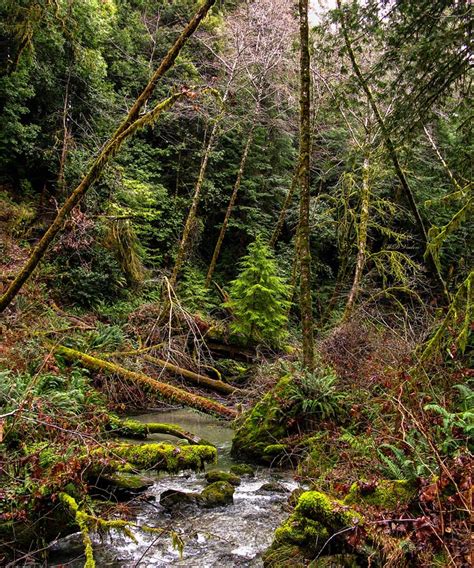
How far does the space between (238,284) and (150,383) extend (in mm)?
5653

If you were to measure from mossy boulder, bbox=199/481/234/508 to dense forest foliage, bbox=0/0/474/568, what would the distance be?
6 centimetres

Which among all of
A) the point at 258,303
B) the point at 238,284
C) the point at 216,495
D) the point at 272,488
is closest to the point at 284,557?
the point at 216,495

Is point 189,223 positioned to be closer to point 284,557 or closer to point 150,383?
point 150,383

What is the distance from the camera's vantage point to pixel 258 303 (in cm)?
1441

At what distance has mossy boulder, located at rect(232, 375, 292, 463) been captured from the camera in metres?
8.30

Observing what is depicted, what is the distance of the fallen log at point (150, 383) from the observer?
9.58m

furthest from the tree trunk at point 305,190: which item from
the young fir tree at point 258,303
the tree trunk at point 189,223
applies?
the tree trunk at point 189,223

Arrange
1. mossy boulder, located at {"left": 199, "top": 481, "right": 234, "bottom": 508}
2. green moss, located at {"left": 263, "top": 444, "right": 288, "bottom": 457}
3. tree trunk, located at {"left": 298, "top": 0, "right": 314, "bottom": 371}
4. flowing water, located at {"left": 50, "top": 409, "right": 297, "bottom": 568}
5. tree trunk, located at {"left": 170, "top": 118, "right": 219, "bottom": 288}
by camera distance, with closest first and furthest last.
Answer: flowing water, located at {"left": 50, "top": 409, "right": 297, "bottom": 568}
mossy boulder, located at {"left": 199, "top": 481, "right": 234, "bottom": 508}
green moss, located at {"left": 263, "top": 444, "right": 288, "bottom": 457}
tree trunk, located at {"left": 298, "top": 0, "right": 314, "bottom": 371}
tree trunk, located at {"left": 170, "top": 118, "right": 219, "bottom": 288}

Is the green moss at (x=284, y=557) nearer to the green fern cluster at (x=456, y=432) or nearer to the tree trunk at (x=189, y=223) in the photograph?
the green fern cluster at (x=456, y=432)

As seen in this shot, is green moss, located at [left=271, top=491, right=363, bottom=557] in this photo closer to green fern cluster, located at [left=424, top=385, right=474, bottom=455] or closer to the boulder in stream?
green fern cluster, located at [left=424, top=385, right=474, bottom=455]

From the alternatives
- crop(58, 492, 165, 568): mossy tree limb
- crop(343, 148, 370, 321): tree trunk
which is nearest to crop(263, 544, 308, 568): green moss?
crop(58, 492, 165, 568): mossy tree limb

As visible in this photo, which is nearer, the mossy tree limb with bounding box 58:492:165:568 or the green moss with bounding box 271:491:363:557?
the mossy tree limb with bounding box 58:492:165:568

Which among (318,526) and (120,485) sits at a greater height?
(318,526)

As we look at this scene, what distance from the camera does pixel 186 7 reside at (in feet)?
75.3
